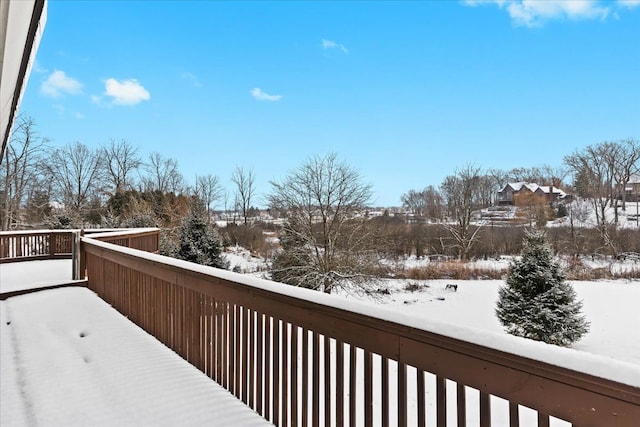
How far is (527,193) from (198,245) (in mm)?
31371

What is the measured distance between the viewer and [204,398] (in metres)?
2.60

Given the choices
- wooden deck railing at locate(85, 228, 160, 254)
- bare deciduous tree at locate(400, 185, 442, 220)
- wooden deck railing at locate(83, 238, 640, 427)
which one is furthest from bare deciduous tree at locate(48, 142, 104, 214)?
wooden deck railing at locate(83, 238, 640, 427)

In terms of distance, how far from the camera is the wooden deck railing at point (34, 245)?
9766 millimetres

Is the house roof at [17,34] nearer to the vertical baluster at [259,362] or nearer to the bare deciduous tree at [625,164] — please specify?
the vertical baluster at [259,362]

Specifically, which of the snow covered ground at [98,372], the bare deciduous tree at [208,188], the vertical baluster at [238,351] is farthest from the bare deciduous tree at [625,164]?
the vertical baluster at [238,351]

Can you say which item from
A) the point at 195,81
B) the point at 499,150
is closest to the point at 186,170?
the point at 195,81

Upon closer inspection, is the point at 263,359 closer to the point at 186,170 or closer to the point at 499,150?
the point at 186,170

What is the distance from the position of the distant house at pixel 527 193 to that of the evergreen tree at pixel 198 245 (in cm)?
2879

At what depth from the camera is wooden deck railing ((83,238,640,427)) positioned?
3.54 ft

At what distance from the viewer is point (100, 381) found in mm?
2900

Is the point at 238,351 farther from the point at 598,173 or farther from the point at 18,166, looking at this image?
the point at 598,173

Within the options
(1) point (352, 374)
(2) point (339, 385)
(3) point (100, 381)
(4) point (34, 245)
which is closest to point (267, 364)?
(2) point (339, 385)

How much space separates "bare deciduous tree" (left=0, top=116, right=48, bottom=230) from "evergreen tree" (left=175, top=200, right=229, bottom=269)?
13306mm

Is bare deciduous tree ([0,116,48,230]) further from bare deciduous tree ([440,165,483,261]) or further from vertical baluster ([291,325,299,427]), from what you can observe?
bare deciduous tree ([440,165,483,261])
